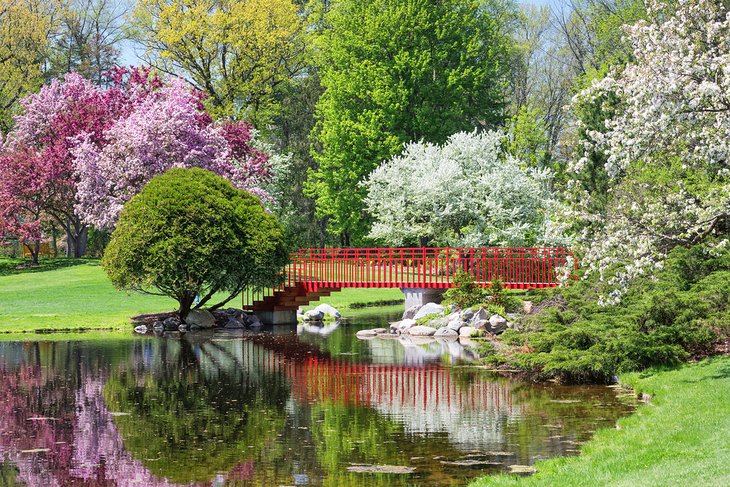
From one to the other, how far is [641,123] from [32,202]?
147ft

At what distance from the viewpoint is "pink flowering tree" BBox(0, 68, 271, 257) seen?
47000 mm

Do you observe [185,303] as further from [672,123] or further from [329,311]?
[672,123]

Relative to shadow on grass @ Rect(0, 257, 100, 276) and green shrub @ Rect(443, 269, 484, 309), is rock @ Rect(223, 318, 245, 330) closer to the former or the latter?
green shrub @ Rect(443, 269, 484, 309)

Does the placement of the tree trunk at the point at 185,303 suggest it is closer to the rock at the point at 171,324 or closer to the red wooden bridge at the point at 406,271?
the rock at the point at 171,324

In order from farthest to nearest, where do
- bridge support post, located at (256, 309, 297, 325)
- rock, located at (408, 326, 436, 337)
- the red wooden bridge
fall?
bridge support post, located at (256, 309, 297, 325) < the red wooden bridge < rock, located at (408, 326, 436, 337)

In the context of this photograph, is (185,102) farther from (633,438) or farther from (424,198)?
(633,438)

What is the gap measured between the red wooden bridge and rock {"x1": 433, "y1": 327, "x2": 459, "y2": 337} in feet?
7.92

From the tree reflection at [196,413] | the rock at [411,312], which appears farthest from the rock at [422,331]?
the tree reflection at [196,413]

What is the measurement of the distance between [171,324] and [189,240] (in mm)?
4118

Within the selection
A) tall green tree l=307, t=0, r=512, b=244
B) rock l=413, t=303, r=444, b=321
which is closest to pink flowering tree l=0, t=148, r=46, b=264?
tall green tree l=307, t=0, r=512, b=244

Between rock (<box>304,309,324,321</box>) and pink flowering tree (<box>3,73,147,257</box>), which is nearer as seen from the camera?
rock (<box>304,309,324,321</box>)

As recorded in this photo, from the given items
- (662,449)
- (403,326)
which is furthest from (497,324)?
(662,449)

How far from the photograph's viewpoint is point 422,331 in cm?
3597

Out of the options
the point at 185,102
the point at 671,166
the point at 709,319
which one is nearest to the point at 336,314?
the point at 185,102
